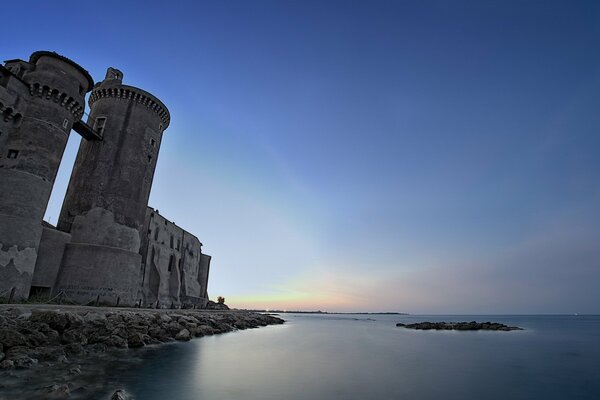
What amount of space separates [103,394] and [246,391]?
4.01m

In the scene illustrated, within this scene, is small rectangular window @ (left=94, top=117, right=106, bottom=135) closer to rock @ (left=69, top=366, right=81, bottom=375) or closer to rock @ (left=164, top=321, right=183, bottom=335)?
rock @ (left=164, top=321, right=183, bottom=335)

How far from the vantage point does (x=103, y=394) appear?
7844 millimetres

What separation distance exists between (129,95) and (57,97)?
7129mm

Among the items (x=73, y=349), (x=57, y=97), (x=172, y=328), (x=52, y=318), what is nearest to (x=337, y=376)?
(x=73, y=349)

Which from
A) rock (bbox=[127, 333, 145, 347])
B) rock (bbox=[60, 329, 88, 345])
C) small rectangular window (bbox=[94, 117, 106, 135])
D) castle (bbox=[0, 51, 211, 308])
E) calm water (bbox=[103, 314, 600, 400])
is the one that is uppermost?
small rectangular window (bbox=[94, 117, 106, 135])

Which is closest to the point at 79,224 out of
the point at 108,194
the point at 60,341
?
the point at 108,194

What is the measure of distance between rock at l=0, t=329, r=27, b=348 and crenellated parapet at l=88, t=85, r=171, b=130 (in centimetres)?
2271

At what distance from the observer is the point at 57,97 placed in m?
21.4

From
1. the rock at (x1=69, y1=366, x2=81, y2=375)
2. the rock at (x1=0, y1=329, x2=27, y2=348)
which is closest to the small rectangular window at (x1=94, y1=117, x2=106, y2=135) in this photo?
the rock at (x1=0, y1=329, x2=27, y2=348)

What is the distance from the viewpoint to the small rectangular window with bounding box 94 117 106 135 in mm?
27023

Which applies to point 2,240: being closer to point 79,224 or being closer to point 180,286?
point 79,224

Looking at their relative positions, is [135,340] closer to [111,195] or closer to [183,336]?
[183,336]

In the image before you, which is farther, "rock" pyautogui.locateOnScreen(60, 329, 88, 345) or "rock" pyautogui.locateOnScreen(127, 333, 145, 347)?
"rock" pyautogui.locateOnScreen(127, 333, 145, 347)

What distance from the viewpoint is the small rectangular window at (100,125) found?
27023mm
